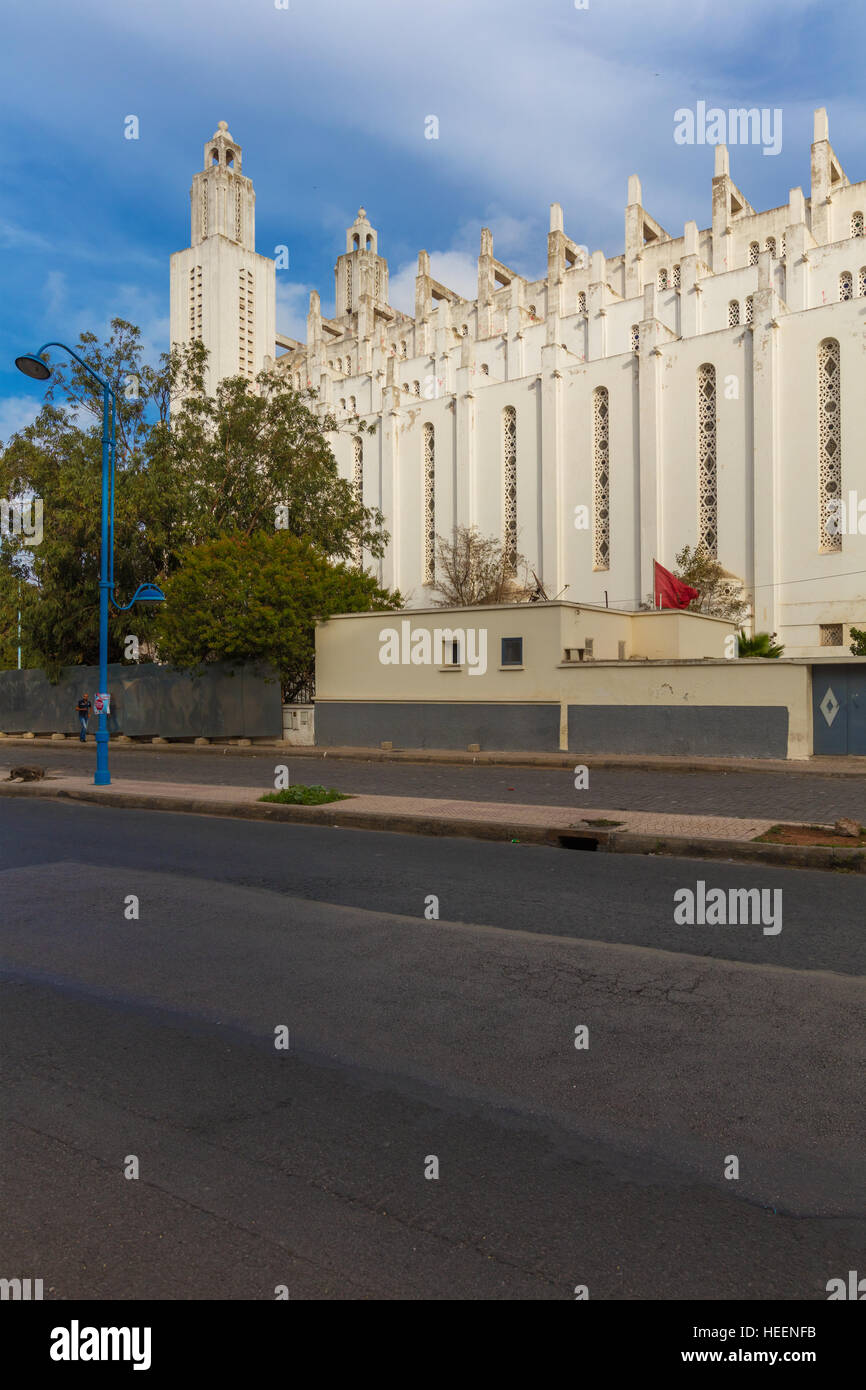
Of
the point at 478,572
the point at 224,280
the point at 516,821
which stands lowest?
the point at 516,821

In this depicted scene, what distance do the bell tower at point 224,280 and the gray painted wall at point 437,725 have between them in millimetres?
58314

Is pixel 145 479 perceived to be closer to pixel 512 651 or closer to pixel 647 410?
pixel 512 651

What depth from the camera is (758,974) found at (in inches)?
215

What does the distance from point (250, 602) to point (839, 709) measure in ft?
49.5

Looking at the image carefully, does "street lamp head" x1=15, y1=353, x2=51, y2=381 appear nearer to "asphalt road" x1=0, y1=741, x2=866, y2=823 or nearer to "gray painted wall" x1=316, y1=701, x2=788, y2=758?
"asphalt road" x1=0, y1=741, x2=866, y2=823

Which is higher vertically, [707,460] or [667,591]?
[707,460]

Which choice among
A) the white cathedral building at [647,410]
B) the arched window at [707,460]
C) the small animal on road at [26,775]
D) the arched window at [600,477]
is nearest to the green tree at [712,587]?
the white cathedral building at [647,410]

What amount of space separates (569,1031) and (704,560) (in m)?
44.8

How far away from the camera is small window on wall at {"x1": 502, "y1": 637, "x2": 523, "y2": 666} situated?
23453 mm

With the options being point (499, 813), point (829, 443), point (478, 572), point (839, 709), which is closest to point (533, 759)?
point (839, 709)

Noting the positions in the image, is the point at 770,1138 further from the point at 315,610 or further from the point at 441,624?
the point at 315,610

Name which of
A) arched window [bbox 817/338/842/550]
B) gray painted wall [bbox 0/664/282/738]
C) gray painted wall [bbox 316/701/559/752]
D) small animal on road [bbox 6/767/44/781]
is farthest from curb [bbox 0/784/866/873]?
arched window [bbox 817/338/842/550]

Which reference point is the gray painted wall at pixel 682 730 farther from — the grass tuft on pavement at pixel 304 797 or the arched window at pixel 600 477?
the arched window at pixel 600 477

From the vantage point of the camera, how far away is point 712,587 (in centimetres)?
4562
